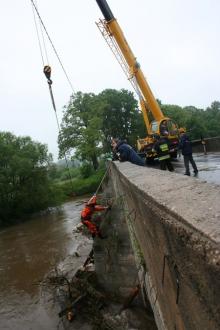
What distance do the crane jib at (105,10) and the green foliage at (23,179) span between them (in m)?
27.3

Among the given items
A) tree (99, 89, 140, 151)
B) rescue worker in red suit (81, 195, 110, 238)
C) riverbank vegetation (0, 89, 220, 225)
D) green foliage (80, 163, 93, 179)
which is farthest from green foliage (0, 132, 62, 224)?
rescue worker in red suit (81, 195, 110, 238)

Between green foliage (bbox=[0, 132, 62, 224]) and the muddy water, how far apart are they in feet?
28.9

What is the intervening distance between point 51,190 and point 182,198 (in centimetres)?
4375

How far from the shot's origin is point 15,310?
14.9 m

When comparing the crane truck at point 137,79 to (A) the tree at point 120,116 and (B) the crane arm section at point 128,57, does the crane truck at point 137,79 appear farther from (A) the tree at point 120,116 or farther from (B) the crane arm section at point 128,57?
(A) the tree at point 120,116

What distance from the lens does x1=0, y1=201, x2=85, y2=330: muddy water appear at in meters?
13.9

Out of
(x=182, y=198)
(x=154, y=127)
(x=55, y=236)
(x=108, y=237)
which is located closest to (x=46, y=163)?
(x=55, y=236)

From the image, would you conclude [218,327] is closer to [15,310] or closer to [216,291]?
[216,291]

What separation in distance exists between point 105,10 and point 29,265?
1431cm

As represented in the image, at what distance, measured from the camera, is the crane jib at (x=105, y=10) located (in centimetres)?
1750

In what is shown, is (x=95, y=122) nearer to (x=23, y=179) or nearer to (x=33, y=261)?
(x=23, y=179)

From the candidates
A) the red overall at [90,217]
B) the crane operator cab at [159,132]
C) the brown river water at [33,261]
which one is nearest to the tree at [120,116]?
the brown river water at [33,261]

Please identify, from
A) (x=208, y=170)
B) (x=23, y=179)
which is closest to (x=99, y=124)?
(x=23, y=179)

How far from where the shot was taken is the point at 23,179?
1756 inches
